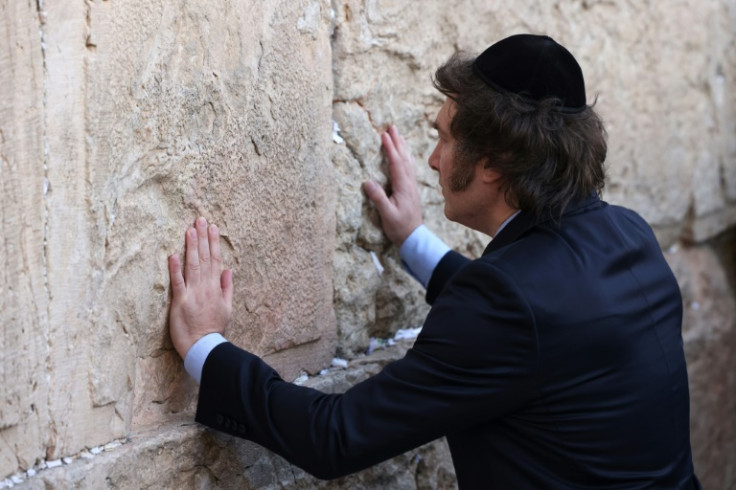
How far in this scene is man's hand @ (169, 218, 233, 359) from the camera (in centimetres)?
181

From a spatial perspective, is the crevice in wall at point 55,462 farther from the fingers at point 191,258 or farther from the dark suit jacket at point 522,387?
the fingers at point 191,258

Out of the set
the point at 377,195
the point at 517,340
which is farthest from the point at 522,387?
the point at 377,195

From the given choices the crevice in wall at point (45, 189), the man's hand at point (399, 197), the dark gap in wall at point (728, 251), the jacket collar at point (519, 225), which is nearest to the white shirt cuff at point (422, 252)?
the man's hand at point (399, 197)

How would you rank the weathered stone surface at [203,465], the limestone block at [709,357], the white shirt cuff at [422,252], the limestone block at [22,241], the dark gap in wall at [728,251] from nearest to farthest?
the limestone block at [22,241], the weathered stone surface at [203,465], the white shirt cuff at [422,252], the limestone block at [709,357], the dark gap in wall at [728,251]

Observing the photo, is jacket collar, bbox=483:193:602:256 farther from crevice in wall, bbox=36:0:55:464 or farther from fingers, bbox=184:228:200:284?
crevice in wall, bbox=36:0:55:464

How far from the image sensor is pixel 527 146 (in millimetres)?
1824

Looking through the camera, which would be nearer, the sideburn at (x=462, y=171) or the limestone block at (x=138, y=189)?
the limestone block at (x=138, y=189)

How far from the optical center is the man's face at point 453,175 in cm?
192

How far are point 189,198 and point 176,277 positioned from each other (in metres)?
0.15

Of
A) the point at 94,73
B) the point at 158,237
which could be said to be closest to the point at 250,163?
the point at 158,237

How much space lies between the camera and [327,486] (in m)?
2.15

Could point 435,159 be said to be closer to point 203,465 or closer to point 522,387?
point 522,387

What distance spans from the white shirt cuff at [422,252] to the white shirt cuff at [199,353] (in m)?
0.70

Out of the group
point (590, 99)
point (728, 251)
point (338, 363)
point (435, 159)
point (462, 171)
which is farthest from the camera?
point (728, 251)
